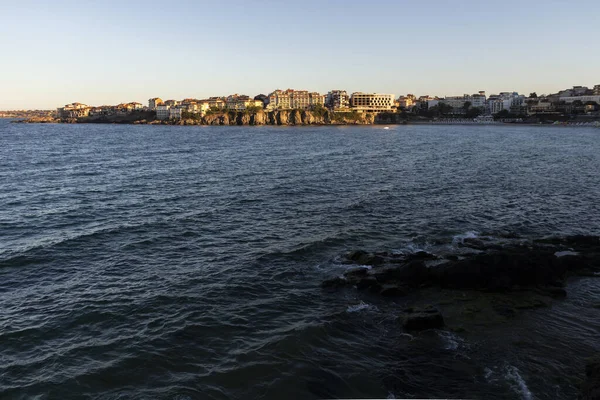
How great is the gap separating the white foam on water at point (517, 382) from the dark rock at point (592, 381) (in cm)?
150

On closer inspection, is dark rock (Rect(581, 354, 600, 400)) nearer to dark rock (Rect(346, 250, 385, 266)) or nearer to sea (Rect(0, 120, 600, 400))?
sea (Rect(0, 120, 600, 400))

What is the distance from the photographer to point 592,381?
12984 millimetres

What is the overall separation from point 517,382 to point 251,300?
11.2 meters

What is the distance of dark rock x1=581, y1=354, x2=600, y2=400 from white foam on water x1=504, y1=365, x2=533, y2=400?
1.50 m

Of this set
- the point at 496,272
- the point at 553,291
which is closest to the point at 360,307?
the point at 496,272

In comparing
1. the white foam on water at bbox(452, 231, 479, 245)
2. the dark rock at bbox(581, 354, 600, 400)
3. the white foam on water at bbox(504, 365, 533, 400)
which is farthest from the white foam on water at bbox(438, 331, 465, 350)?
the white foam on water at bbox(452, 231, 479, 245)

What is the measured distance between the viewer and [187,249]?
1025 inches

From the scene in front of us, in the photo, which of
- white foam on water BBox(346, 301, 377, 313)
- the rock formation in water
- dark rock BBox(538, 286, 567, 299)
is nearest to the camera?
the rock formation in water

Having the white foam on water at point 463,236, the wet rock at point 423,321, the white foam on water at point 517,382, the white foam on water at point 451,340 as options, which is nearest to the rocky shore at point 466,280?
the wet rock at point 423,321

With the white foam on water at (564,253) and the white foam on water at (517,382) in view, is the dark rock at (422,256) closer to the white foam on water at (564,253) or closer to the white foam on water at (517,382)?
the white foam on water at (564,253)

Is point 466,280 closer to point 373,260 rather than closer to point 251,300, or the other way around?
point 373,260

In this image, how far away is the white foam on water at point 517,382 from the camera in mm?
13117

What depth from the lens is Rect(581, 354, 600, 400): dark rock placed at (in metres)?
12.5

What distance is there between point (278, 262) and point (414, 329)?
958 cm
